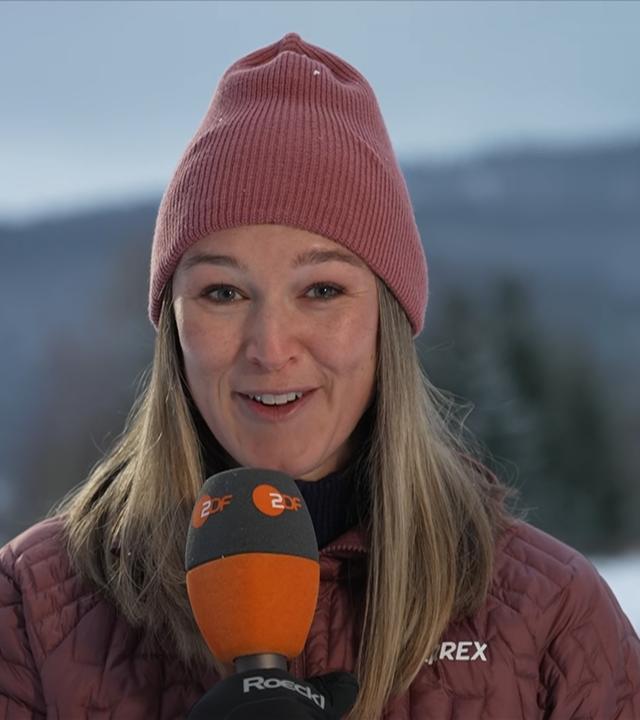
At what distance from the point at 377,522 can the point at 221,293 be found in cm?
41

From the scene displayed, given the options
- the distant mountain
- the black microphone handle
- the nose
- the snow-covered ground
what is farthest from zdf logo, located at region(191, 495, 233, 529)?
the distant mountain

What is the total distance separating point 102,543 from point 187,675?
259 millimetres

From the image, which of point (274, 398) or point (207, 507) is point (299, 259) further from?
point (207, 507)

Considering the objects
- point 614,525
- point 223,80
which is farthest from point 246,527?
point 614,525

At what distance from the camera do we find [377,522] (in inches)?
76.8

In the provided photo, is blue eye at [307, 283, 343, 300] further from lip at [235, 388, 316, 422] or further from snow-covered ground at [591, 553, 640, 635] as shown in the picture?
A: snow-covered ground at [591, 553, 640, 635]

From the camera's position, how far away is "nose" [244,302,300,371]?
1784 mm

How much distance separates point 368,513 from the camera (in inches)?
78.3

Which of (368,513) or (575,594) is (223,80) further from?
(575,594)

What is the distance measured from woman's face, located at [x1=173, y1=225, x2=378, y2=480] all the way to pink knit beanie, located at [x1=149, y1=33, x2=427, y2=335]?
30 millimetres

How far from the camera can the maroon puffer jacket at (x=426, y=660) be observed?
184 cm

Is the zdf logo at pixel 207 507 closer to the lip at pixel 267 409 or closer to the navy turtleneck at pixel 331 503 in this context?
the lip at pixel 267 409

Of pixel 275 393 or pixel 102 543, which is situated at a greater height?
pixel 275 393

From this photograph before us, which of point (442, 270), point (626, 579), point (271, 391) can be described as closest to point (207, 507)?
point (271, 391)
